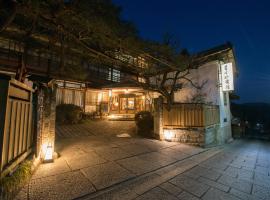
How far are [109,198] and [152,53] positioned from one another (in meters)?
8.06

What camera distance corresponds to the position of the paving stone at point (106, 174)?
4.21 metres

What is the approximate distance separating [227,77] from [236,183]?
31.4 ft

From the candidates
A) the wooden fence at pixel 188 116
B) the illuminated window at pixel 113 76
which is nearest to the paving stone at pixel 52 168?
the wooden fence at pixel 188 116

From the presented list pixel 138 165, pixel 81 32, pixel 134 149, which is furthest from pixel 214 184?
pixel 81 32

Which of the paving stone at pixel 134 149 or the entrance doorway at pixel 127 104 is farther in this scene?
the entrance doorway at pixel 127 104

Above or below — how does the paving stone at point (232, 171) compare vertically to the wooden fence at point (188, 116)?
below

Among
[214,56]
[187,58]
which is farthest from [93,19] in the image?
[214,56]

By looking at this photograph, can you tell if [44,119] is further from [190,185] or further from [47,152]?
[190,185]

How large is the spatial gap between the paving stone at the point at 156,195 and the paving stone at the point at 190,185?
25.4 inches

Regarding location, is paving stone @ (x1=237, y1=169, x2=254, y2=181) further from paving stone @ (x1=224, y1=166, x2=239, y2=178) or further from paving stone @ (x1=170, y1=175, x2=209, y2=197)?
paving stone @ (x1=170, y1=175, x2=209, y2=197)

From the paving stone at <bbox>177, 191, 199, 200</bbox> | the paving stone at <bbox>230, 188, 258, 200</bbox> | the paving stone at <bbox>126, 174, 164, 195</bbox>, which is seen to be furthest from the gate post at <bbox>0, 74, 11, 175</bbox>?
the paving stone at <bbox>230, 188, 258, 200</bbox>

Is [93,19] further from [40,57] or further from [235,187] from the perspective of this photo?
[40,57]

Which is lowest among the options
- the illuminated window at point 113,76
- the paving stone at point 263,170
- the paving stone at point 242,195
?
the paving stone at point 263,170

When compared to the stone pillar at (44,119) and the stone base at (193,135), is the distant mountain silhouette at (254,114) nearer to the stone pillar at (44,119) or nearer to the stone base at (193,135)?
the stone base at (193,135)
